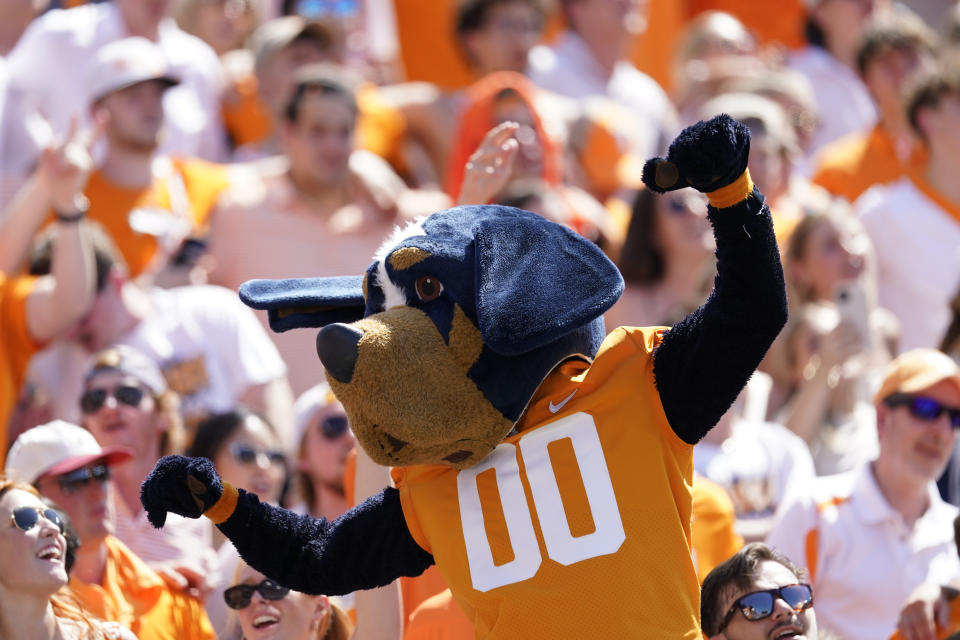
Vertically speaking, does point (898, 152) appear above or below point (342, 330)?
below

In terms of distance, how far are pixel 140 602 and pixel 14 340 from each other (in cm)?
142

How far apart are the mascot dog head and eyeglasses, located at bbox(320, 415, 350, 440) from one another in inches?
72.3

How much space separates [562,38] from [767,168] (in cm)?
175

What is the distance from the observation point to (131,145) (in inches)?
210

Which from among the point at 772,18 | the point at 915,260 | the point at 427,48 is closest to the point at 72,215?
the point at 915,260

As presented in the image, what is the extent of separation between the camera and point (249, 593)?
10.5 ft

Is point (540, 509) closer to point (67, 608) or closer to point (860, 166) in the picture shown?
point (67, 608)

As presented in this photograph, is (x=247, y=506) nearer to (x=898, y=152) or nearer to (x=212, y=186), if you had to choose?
(x=212, y=186)

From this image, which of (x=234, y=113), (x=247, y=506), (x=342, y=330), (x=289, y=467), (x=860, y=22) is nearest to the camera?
(x=342, y=330)

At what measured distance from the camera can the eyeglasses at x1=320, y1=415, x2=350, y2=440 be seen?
435cm

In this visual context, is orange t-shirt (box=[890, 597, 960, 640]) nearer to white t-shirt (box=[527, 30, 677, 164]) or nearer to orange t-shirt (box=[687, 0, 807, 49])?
white t-shirt (box=[527, 30, 677, 164])

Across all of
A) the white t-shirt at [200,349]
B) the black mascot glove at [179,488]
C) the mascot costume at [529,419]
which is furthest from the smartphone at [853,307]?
the black mascot glove at [179,488]

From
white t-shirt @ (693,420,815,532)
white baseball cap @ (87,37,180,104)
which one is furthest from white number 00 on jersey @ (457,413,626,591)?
white baseball cap @ (87,37,180,104)

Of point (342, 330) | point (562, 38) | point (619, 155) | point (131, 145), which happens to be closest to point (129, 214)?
point (131, 145)
